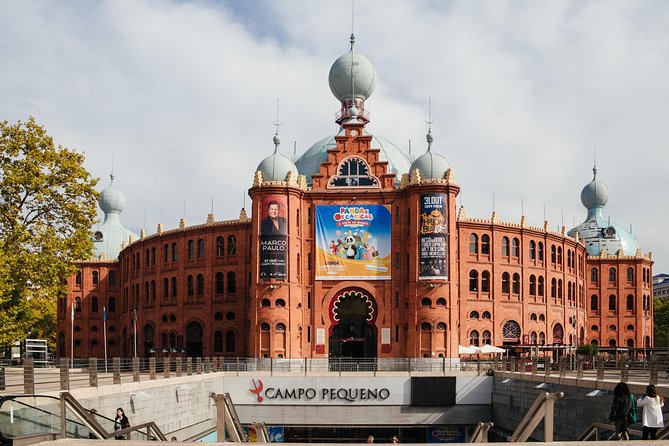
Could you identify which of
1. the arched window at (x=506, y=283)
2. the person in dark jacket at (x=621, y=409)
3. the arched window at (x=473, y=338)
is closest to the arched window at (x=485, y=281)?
the arched window at (x=506, y=283)

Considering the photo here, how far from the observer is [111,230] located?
106062mm

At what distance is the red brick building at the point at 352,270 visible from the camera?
2657 inches

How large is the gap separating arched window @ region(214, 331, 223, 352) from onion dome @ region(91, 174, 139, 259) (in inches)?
1087

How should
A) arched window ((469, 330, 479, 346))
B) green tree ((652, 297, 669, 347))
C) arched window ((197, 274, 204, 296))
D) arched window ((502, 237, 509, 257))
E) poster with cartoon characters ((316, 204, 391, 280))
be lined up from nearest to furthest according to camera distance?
poster with cartoon characters ((316, 204, 391, 280)) < arched window ((469, 330, 479, 346)) < arched window ((502, 237, 509, 257)) < arched window ((197, 274, 204, 296)) < green tree ((652, 297, 669, 347))

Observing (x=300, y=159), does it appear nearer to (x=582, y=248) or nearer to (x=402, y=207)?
(x=402, y=207)

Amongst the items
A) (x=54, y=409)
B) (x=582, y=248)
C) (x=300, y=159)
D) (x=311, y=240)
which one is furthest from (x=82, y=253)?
(x=582, y=248)

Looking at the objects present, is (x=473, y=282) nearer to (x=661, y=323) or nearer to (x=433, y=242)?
(x=433, y=242)

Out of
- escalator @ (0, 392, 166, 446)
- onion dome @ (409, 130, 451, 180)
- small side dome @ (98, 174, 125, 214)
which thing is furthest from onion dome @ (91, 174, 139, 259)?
escalator @ (0, 392, 166, 446)

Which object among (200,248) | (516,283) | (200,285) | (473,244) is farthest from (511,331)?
(200,248)

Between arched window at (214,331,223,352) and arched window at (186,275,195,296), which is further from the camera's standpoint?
arched window at (186,275,195,296)

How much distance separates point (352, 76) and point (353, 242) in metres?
22.8

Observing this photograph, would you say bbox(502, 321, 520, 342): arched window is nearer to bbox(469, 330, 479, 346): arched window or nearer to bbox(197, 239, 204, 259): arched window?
bbox(469, 330, 479, 346): arched window

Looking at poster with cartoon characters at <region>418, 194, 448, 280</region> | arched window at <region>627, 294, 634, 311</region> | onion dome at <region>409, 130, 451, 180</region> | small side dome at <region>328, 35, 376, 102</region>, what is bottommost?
arched window at <region>627, 294, 634, 311</region>

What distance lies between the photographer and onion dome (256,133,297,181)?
6962 cm
